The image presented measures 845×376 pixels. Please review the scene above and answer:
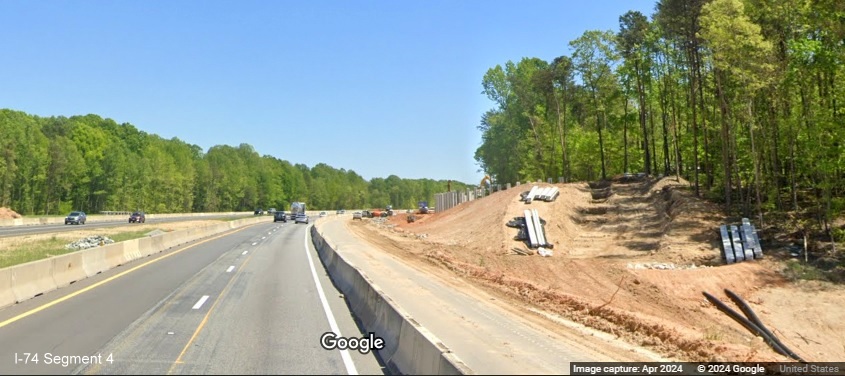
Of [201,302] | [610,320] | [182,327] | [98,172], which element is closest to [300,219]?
[98,172]

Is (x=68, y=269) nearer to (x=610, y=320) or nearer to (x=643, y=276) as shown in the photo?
(x=610, y=320)

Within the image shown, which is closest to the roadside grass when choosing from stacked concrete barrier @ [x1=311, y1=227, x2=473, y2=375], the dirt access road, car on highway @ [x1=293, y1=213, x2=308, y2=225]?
stacked concrete barrier @ [x1=311, y1=227, x2=473, y2=375]

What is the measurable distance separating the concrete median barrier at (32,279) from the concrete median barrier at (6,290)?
16cm

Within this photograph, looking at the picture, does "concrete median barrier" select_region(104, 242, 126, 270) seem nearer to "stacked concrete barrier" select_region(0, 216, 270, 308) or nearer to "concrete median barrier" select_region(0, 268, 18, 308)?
"stacked concrete barrier" select_region(0, 216, 270, 308)

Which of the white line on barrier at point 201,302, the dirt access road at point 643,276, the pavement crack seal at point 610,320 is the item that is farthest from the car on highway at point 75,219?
the white line on barrier at point 201,302

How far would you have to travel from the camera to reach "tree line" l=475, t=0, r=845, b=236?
27.6m

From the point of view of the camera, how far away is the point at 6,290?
1439 cm

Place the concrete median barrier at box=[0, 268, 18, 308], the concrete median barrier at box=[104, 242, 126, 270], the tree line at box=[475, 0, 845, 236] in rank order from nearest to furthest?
the concrete median barrier at box=[0, 268, 18, 308]
the concrete median barrier at box=[104, 242, 126, 270]
the tree line at box=[475, 0, 845, 236]

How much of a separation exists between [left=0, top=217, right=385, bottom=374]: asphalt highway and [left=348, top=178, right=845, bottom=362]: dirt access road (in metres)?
5.91

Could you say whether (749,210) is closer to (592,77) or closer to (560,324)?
(560,324)

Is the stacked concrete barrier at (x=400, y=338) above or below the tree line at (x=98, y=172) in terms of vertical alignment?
below

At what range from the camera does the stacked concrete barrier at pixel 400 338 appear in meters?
7.36

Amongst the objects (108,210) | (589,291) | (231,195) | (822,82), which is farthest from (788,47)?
(231,195)

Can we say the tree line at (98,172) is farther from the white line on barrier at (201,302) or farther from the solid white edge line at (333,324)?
the white line on barrier at (201,302)
